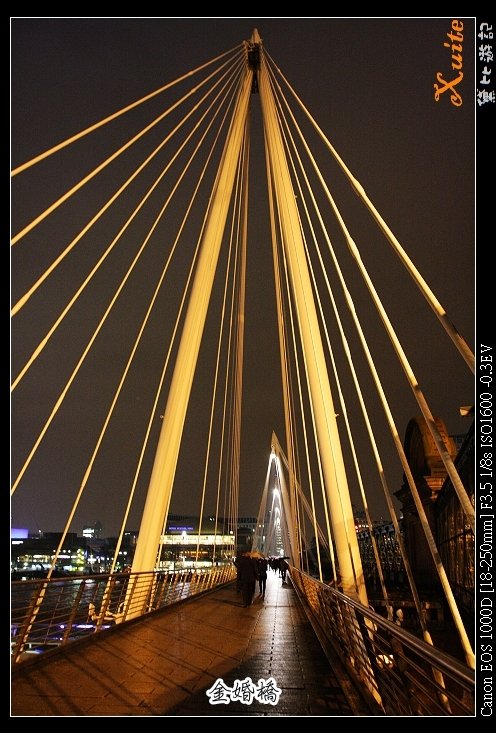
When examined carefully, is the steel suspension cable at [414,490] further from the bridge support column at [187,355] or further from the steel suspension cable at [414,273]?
the bridge support column at [187,355]

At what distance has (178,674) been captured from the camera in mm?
5086

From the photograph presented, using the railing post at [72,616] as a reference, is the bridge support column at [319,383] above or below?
above

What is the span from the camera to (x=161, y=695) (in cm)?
428

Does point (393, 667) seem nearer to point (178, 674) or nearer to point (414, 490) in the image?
point (414, 490)

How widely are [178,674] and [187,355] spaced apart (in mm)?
5917

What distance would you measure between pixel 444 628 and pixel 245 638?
15229 millimetres

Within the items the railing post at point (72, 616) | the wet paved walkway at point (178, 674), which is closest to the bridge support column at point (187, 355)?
the wet paved walkway at point (178, 674)

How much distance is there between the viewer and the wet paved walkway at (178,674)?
3967mm

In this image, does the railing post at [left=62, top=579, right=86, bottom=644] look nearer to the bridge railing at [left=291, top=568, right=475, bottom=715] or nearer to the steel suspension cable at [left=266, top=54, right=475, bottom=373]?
the bridge railing at [left=291, top=568, right=475, bottom=715]

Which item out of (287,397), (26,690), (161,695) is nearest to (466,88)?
(161,695)

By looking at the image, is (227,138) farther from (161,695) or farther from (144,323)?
(161,695)

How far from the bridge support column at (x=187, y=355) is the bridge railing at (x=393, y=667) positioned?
10.4 feet

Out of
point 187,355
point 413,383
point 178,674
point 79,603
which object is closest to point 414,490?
point 413,383

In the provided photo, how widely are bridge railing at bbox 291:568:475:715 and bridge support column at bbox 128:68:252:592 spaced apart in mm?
3176
